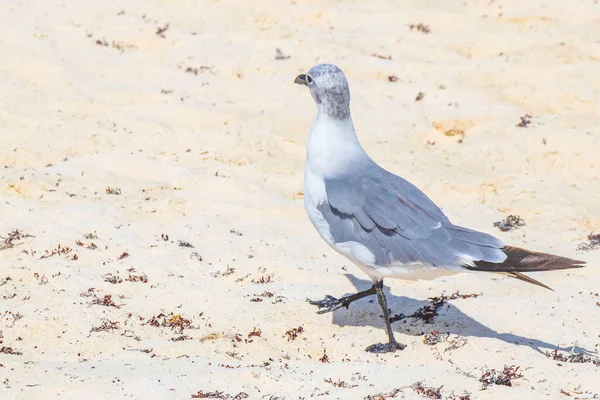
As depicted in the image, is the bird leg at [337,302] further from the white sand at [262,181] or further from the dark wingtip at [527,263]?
the dark wingtip at [527,263]

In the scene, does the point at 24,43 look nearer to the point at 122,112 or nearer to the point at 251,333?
the point at 122,112

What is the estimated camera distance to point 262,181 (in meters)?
8.91

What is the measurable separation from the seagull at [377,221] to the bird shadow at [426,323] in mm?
310

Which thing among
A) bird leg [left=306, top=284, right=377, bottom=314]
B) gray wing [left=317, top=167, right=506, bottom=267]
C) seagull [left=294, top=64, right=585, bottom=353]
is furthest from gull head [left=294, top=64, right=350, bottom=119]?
bird leg [left=306, top=284, right=377, bottom=314]

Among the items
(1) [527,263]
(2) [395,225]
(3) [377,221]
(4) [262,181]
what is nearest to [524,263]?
(1) [527,263]

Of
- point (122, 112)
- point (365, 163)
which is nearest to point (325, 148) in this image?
point (365, 163)

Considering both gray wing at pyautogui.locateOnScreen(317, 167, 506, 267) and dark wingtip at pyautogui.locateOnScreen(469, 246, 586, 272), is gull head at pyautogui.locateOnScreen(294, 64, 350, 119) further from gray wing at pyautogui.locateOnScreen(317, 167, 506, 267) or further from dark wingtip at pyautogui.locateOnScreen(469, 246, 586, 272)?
dark wingtip at pyautogui.locateOnScreen(469, 246, 586, 272)

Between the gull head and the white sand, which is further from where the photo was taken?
the gull head

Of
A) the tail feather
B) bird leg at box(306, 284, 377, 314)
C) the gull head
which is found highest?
the gull head

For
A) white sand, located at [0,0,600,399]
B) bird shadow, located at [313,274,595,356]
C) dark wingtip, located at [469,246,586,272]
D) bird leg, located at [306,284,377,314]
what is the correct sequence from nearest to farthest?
dark wingtip, located at [469,246,586,272] → white sand, located at [0,0,600,399] → bird shadow, located at [313,274,595,356] → bird leg, located at [306,284,377,314]

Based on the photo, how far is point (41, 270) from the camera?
267 inches

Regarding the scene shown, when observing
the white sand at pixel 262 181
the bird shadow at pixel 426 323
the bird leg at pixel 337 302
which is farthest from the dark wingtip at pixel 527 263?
the bird leg at pixel 337 302

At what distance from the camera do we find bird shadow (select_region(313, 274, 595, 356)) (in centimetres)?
586

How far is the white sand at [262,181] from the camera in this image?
18.3ft
